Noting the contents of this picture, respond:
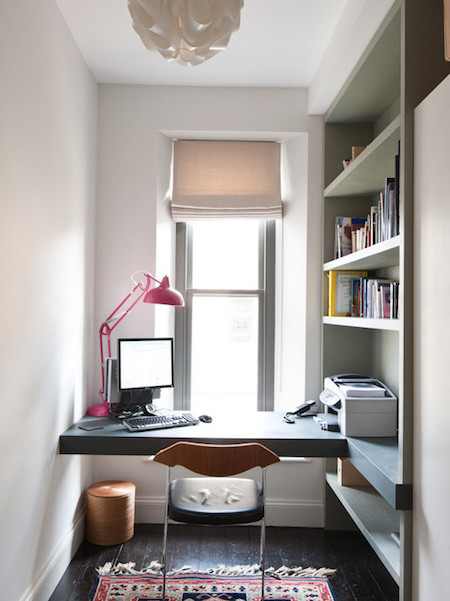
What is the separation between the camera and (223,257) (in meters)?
3.53

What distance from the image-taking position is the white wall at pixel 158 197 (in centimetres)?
314

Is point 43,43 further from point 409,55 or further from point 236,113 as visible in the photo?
point 409,55

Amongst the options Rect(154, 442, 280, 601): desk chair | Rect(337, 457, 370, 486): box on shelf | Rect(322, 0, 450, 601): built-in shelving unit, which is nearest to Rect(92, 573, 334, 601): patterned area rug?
Rect(154, 442, 280, 601): desk chair

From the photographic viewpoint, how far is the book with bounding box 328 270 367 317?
297 cm

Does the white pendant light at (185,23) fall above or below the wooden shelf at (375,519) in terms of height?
above

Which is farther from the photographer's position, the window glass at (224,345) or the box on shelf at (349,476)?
the window glass at (224,345)

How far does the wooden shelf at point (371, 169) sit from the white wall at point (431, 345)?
0.25 metres

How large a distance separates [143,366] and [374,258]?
149cm

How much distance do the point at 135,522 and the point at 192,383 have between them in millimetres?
997

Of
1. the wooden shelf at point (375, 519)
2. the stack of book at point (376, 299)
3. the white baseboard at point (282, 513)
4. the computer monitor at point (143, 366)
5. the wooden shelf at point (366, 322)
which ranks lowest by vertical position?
the white baseboard at point (282, 513)

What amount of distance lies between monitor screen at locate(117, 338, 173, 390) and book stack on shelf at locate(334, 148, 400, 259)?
125 centimetres

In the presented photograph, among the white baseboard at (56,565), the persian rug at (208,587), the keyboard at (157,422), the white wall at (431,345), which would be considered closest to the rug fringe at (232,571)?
the persian rug at (208,587)

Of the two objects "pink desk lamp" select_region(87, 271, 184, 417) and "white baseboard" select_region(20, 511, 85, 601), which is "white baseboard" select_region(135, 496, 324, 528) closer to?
"white baseboard" select_region(20, 511, 85, 601)

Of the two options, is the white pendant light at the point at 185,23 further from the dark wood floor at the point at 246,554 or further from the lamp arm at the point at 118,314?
the dark wood floor at the point at 246,554
